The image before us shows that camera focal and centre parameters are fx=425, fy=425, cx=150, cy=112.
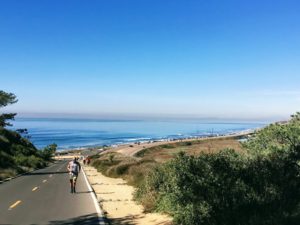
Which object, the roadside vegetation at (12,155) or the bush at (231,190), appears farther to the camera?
the roadside vegetation at (12,155)

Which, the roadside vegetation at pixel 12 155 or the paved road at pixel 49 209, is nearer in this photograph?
the paved road at pixel 49 209

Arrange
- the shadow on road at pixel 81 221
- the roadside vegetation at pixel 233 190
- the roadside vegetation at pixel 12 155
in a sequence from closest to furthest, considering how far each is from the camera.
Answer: the roadside vegetation at pixel 233 190
the shadow on road at pixel 81 221
the roadside vegetation at pixel 12 155

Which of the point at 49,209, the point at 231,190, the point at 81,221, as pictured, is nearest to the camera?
the point at 231,190

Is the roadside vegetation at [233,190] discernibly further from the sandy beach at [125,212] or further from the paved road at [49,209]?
the paved road at [49,209]

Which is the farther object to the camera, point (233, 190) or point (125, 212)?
point (125, 212)

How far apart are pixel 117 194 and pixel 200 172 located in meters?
9.46

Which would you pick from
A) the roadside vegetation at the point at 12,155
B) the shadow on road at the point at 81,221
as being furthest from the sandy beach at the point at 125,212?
the roadside vegetation at the point at 12,155

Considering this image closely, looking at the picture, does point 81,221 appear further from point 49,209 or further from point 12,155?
point 12,155

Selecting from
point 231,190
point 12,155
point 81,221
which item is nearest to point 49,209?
point 81,221

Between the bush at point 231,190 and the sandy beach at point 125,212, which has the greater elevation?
the bush at point 231,190

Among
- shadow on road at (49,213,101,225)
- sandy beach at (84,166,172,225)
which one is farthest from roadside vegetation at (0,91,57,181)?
shadow on road at (49,213,101,225)

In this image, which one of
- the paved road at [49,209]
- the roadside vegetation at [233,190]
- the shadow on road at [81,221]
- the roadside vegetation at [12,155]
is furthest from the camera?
the roadside vegetation at [12,155]

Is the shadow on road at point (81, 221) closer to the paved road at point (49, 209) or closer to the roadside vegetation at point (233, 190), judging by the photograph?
the paved road at point (49, 209)

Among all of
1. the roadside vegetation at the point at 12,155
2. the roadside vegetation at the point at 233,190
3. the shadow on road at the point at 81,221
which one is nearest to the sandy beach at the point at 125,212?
the roadside vegetation at the point at 233,190
